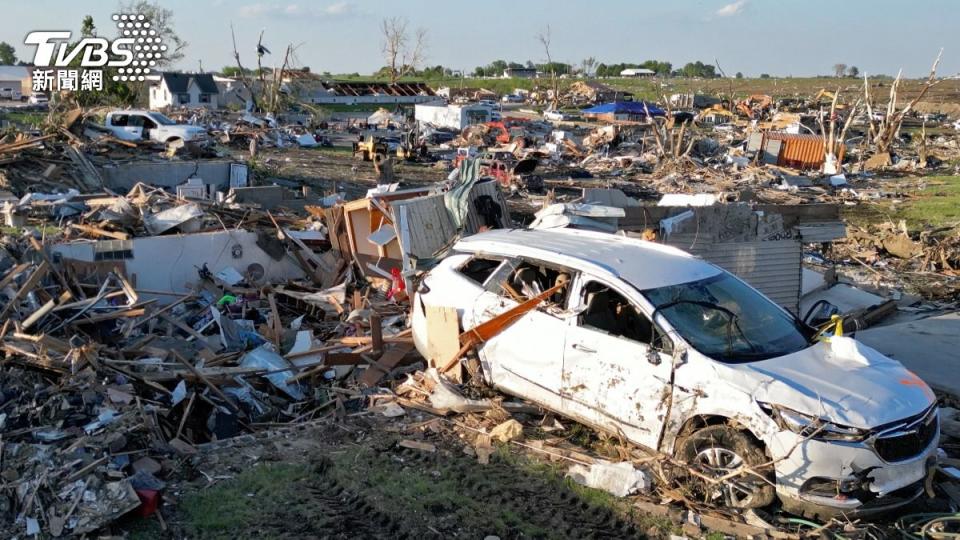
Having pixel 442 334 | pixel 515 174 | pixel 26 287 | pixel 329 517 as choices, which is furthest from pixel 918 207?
pixel 26 287

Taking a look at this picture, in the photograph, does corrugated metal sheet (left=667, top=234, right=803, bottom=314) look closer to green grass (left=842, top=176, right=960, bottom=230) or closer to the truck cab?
green grass (left=842, top=176, right=960, bottom=230)

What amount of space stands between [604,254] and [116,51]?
4635 centimetres

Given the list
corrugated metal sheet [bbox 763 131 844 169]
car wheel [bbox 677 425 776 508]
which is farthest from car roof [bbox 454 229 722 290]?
corrugated metal sheet [bbox 763 131 844 169]

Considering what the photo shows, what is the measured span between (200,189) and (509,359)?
10.2 m

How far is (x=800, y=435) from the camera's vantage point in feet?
16.9

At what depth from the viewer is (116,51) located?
46.3 metres

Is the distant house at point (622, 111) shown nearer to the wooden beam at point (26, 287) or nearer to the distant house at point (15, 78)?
the wooden beam at point (26, 287)

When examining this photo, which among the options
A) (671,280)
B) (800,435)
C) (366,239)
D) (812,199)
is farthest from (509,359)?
(812,199)

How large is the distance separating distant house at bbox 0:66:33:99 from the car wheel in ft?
280

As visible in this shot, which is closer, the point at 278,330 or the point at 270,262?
the point at 278,330

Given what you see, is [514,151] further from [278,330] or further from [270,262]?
[278,330]

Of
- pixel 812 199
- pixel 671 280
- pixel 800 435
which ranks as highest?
pixel 671 280

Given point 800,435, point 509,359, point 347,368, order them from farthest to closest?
point 347,368 < point 509,359 < point 800,435

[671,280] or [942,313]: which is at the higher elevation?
[671,280]
